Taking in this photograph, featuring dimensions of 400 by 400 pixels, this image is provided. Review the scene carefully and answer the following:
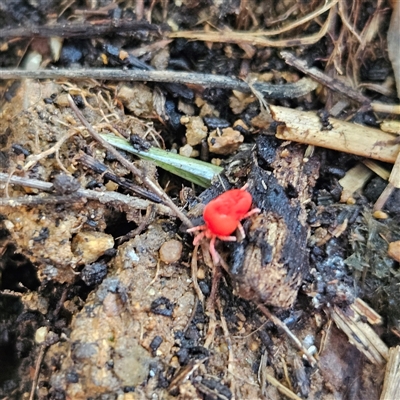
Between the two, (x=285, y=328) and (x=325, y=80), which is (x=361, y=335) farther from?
(x=325, y=80)

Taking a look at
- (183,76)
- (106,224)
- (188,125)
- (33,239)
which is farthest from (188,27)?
(33,239)

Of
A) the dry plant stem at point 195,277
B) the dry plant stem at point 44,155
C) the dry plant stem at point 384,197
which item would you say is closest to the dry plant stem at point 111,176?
the dry plant stem at point 44,155

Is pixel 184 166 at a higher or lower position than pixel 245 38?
lower

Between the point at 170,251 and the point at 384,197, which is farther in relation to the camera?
the point at 384,197

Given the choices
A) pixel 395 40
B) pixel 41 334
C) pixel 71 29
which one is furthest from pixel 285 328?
pixel 71 29

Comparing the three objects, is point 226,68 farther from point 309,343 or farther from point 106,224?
point 309,343

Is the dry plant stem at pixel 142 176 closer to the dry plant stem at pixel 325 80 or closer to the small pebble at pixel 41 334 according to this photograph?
the small pebble at pixel 41 334
